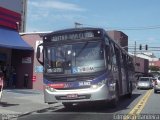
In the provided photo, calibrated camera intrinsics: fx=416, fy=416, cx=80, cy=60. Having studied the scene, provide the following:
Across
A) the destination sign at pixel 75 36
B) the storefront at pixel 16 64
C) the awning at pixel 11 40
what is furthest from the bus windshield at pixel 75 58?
the storefront at pixel 16 64

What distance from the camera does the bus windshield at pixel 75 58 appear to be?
16623 mm

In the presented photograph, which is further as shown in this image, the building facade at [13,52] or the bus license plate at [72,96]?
the building facade at [13,52]

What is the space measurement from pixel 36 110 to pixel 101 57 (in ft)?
12.4

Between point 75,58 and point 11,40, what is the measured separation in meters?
15.0

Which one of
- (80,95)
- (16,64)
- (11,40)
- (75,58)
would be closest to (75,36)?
(75,58)

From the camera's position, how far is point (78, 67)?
16672mm

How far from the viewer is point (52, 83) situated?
1698cm

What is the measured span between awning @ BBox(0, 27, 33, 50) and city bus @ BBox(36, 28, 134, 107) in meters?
12.3

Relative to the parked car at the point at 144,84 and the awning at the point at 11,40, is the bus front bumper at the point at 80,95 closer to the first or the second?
the awning at the point at 11,40

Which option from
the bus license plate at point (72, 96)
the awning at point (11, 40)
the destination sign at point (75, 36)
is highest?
the awning at point (11, 40)

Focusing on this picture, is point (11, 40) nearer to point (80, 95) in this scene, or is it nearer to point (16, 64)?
point (16, 64)

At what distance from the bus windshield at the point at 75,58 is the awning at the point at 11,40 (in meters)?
12.3

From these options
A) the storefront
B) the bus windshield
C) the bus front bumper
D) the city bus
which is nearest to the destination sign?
the city bus

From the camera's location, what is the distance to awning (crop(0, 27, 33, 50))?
2958cm
